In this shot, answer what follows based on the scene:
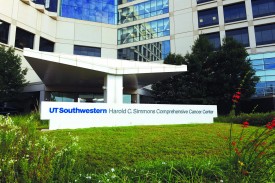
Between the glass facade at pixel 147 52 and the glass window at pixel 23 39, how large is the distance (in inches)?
553

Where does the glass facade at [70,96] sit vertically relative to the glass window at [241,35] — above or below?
below

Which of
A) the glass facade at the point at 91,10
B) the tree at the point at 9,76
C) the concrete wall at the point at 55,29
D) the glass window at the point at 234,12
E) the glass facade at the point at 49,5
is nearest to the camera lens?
the tree at the point at 9,76

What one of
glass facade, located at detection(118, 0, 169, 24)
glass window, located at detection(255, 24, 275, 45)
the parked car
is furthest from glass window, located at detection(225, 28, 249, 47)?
the parked car

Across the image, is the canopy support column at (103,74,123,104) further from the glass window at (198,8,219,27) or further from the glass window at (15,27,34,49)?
the glass window at (198,8,219,27)

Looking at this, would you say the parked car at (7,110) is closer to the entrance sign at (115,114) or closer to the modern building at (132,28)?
the modern building at (132,28)

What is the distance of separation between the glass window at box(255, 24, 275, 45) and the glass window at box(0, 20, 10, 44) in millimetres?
31987

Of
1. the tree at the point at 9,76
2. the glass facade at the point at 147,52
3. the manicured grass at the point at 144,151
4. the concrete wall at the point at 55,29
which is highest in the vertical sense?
the concrete wall at the point at 55,29

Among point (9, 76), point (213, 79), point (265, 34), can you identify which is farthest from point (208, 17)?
point (9, 76)

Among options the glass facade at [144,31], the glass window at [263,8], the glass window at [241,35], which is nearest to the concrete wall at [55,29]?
the glass facade at [144,31]

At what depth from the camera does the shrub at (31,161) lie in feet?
12.4

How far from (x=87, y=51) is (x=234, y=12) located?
23.2 meters

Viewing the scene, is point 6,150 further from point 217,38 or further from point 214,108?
point 217,38

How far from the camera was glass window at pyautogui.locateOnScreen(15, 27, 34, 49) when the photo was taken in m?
30.4

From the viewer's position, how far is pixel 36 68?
17.9 meters
